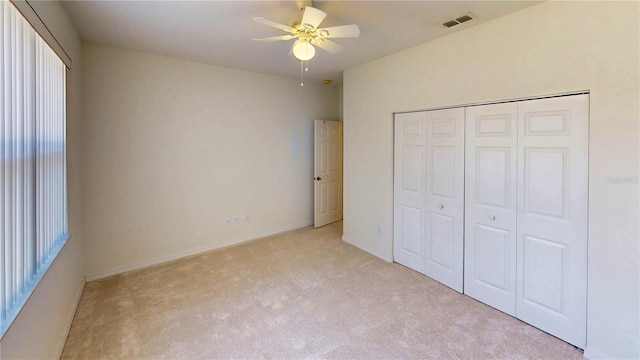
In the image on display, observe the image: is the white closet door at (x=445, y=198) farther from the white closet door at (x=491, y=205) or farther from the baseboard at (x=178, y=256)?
the baseboard at (x=178, y=256)

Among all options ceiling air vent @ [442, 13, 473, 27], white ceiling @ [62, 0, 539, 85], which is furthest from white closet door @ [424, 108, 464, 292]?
white ceiling @ [62, 0, 539, 85]

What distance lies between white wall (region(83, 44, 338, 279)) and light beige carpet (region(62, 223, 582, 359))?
1.66 ft

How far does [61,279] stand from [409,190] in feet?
11.2

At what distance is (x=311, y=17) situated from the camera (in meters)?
2.01

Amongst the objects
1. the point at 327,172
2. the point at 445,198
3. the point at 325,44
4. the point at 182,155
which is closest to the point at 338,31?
the point at 325,44

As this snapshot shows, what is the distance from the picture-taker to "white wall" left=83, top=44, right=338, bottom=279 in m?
3.30

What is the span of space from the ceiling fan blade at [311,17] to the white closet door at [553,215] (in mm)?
1840

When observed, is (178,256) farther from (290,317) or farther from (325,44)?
(325,44)

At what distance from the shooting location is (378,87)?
377 cm

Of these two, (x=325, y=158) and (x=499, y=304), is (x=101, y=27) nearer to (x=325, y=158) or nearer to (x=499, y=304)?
(x=325, y=158)

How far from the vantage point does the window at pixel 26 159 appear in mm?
1380

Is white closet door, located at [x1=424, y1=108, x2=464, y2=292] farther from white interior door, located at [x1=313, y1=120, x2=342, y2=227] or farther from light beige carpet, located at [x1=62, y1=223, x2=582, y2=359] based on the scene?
white interior door, located at [x1=313, y1=120, x2=342, y2=227]

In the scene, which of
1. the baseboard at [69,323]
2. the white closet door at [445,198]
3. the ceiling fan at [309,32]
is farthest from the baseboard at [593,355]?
the baseboard at [69,323]

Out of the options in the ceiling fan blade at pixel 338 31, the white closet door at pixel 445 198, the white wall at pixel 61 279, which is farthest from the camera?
the white closet door at pixel 445 198
